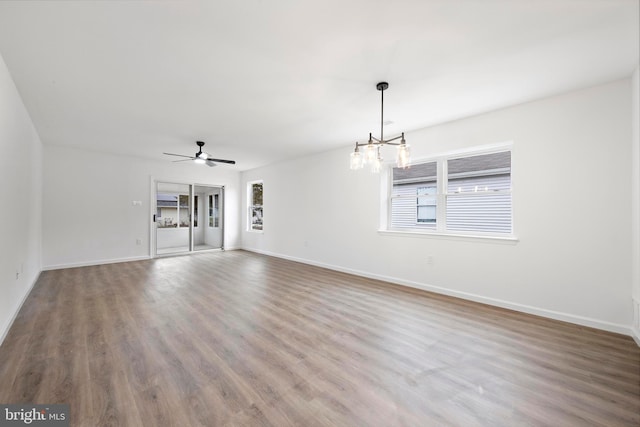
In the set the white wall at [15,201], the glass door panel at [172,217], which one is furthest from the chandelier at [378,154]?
the glass door panel at [172,217]

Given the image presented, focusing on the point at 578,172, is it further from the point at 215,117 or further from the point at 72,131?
the point at 72,131

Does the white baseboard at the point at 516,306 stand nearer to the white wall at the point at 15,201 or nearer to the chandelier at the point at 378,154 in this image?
the chandelier at the point at 378,154

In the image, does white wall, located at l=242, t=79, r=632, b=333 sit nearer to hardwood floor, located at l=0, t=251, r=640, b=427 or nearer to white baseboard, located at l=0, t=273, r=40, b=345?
hardwood floor, located at l=0, t=251, r=640, b=427

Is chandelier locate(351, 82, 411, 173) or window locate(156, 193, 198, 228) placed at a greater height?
chandelier locate(351, 82, 411, 173)

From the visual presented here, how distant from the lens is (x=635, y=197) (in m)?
2.57

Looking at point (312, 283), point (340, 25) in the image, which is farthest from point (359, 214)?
point (340, 25)

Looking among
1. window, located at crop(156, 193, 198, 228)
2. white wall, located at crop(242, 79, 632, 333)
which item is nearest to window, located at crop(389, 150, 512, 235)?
white wall, located at crop(242, 79, 632, 333)

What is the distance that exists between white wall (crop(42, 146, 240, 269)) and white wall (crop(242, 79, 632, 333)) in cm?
581

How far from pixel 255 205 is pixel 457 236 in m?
6.06

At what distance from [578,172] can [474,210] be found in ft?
3.89

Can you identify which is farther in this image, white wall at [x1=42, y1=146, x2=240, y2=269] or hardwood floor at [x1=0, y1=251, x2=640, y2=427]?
white wall at [x1=42, y1=146, x2=240, y2=269]

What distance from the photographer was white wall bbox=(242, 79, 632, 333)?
273cm

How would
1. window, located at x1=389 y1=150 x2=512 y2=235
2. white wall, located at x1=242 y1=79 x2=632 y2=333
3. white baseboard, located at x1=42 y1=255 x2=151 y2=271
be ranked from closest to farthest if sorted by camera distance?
white wall, located at x1=242 y1=79 x2=632 y2=333, window, located at x1=389 y1=150 x2=512 y2=235, white baseboard, located at x1=42 y1=255 x2=151 y2=271
